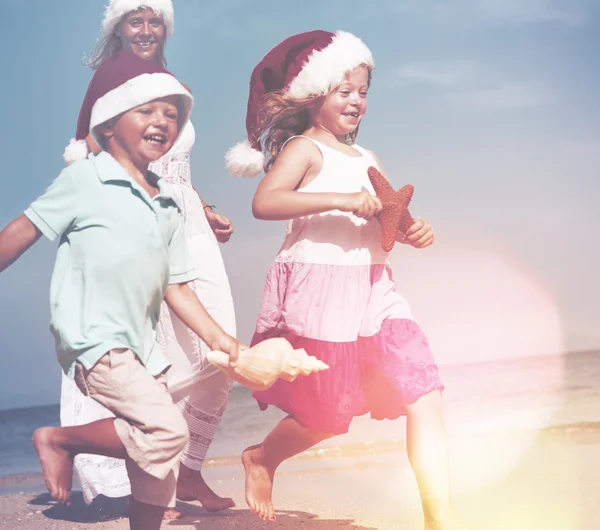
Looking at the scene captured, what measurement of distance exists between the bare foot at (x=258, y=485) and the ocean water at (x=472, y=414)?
346 centimetres

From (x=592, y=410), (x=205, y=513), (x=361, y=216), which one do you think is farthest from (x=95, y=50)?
(x=592, y=410)

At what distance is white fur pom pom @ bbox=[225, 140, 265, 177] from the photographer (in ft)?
10.9

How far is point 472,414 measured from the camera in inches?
362

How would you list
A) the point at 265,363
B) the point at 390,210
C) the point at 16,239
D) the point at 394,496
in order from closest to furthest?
the point at 16,239 < the point at 265,363 < the point at 390,210 < the point at 394,496

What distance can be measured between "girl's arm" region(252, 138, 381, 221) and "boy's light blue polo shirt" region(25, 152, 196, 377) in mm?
564

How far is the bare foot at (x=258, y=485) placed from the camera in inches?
122

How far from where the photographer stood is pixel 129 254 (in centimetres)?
232

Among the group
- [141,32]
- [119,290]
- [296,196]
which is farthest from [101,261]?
[141,32]

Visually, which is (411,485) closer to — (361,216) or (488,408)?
(361,216)

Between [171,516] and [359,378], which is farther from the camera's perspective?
[171,516]

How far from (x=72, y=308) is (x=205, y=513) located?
1.66 m

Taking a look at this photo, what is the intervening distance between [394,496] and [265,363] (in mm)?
1893

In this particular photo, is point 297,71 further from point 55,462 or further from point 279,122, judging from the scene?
point 55,462

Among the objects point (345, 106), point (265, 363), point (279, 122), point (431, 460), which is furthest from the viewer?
point (279, 122)
